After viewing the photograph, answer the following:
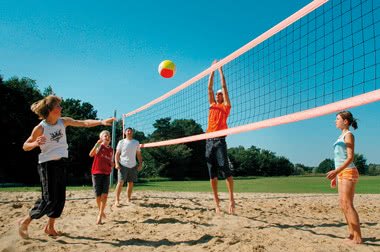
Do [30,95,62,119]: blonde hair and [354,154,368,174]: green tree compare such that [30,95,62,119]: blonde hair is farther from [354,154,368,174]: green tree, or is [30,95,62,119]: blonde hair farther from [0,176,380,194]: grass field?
[354,154,368,174]: green tree

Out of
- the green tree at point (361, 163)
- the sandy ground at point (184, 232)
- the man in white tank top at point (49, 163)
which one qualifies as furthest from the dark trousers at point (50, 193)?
the green tree at point (361, 163)

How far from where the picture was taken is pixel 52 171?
360 cm

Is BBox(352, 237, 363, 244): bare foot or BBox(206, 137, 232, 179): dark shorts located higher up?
BBox(206, 137, 232, 179): dark shorts

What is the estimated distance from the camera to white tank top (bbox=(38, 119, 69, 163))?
11.9 ft

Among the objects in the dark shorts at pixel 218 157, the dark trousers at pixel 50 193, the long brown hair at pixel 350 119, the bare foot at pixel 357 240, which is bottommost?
the bare foot at pixel 357 240

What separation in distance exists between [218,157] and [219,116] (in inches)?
27.1

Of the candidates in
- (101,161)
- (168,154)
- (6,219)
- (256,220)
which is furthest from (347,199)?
(168,154)

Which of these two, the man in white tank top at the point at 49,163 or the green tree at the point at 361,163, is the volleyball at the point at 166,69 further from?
the green tree at the point at 361,163

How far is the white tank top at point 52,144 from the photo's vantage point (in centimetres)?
363

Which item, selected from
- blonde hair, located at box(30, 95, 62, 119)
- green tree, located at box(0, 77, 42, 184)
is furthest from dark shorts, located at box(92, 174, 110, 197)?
green tree, located at box(0, 77, 42, 184)

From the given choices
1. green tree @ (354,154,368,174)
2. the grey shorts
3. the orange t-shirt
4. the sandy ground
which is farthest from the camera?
green tree @ (354,154,368,174)

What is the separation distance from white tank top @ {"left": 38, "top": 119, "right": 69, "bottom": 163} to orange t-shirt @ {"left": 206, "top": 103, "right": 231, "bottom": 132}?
2.45m

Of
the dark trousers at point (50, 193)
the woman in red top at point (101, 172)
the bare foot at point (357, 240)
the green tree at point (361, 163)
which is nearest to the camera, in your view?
the bare foot at point (357, 240)

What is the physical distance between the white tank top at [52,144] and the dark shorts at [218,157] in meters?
Answer: 2.37
